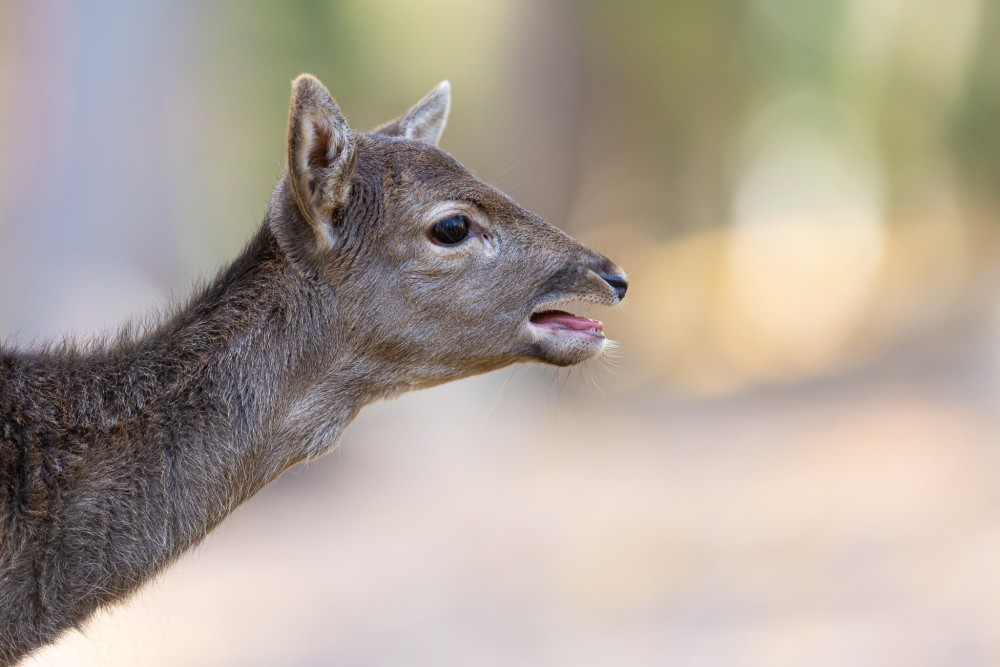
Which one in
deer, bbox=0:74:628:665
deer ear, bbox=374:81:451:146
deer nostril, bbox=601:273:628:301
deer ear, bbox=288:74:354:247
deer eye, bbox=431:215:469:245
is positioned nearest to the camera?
deer, bbox=0:74:628:665

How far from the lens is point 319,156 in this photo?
5.07 m

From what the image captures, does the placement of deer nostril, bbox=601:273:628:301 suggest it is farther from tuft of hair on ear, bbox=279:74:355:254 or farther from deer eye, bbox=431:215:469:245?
tuft of hair on ear, bbox=279:74:355:254

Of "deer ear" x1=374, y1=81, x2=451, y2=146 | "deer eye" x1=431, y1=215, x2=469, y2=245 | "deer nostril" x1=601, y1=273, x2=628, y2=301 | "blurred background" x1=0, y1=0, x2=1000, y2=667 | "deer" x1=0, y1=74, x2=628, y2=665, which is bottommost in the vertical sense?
"deer" x1=0, y1=74, x2=628, y2=665

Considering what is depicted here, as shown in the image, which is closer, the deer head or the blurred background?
the deer head

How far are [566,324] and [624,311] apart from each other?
757mm

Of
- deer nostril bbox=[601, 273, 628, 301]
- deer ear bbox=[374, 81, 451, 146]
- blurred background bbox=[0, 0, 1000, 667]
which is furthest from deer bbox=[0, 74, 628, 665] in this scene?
blurred background bbox=[0, 0, 1000, 667]

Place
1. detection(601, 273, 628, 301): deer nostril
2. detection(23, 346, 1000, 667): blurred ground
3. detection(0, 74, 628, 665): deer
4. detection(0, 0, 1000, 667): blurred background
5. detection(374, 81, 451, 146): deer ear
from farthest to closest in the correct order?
detection(0, 0, 1000, 667): blurred background
detection(23, 346, 1000, 667): blurred ground
detection(374, 81, 451, 146): deer ear
detection(601, 273, 628, 301): deer nostril
detection(0, 74, 628, 665): deer

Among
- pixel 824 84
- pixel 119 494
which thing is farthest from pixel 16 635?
pixel 824 84

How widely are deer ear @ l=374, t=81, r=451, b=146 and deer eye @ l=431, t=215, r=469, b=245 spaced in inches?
39.0

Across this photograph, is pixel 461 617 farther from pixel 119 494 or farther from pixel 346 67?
pixel 346 67

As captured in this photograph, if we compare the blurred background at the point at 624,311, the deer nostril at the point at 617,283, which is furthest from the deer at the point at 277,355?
the blurred background at the point at 624,311

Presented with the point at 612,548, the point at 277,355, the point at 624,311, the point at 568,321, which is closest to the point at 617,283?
the point at 568,321

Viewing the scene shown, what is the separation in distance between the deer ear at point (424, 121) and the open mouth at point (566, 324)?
1.32 m

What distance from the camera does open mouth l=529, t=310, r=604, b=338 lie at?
17.8 ft
